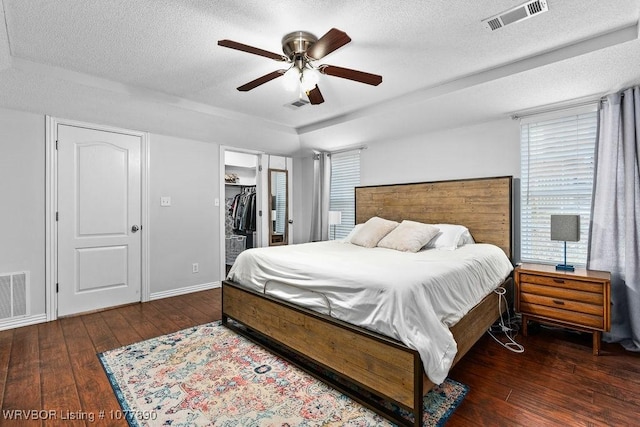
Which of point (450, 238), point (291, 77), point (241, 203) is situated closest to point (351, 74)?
point (291, 77)

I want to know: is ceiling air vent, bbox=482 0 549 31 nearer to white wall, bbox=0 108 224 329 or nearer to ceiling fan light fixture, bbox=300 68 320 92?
ceiling fan light fixture, bbox=300 68 320 92

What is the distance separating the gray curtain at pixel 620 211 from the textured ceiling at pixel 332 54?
31 cm

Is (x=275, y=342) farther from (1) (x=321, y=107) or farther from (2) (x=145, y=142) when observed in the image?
(2) (x=145, y=142)

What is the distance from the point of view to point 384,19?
2057mm

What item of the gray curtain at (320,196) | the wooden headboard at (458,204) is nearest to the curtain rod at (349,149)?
the gray curtain at (320,196)

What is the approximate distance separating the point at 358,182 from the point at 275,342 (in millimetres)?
3009

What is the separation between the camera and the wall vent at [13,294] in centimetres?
303

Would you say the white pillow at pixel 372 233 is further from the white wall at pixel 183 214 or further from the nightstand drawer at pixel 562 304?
the white wall at pixel 183 214

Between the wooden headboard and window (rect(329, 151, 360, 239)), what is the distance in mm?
492

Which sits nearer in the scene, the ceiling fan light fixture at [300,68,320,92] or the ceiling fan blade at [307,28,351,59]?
the ceiling fan blade at [307,28,351,59]

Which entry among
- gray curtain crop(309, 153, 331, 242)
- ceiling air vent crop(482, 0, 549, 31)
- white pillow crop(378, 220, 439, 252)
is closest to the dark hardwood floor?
white pillow crop(378, 220, 439, 252)

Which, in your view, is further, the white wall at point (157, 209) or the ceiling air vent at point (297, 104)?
Answer: the ceiling air vent at point (297, 104)

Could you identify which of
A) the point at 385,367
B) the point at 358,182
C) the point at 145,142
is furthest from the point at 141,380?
the point at 358,182

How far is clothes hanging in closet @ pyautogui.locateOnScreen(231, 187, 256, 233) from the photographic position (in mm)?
5500
